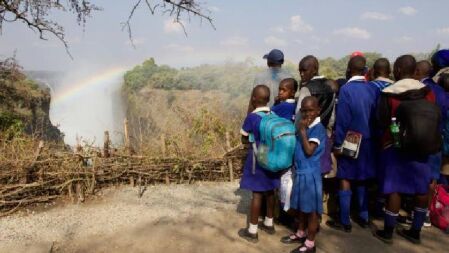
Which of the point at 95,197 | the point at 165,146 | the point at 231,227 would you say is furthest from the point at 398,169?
the point at 95,197

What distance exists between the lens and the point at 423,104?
3373mm

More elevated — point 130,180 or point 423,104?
point 423,104

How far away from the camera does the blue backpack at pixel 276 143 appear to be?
3.39 metres

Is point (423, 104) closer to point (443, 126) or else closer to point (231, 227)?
point (443, 126)

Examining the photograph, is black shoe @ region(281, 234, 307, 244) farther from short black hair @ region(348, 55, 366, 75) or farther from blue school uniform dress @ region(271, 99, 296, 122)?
short black hair @ region(348, 55, 366, 75)

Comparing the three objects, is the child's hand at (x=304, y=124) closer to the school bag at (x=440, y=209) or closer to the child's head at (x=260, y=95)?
the child's head at (x=260, y=95)

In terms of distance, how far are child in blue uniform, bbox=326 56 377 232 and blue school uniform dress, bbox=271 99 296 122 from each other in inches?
20.2

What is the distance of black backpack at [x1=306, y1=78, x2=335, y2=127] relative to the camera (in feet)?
12.2

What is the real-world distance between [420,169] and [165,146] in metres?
3.48

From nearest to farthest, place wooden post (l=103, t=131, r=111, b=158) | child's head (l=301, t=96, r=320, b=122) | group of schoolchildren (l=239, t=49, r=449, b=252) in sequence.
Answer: child's head (l=301, t=96, r=320, b=122) < group of schoolchildren (l=239, t=49, r=449, b=252) < wooden post (l=103, t=131, r=111, b=158)

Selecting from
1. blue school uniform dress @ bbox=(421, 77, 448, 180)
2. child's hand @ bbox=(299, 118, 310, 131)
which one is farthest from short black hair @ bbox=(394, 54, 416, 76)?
child's hand @ bbox=(299, 118, 310, 131)

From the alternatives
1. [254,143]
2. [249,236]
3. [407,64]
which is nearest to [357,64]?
[407,64]

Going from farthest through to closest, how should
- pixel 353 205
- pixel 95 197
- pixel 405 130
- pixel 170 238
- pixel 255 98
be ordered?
pixel 95 197 < pixel 353 205 < pixel 170 238 < pixel 255 98 < pixel 405 130

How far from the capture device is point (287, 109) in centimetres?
372
